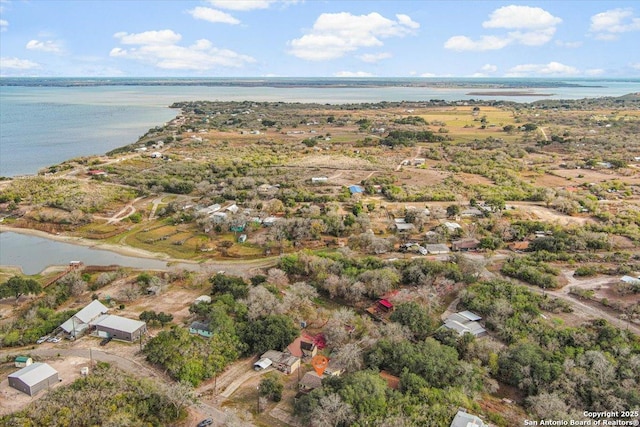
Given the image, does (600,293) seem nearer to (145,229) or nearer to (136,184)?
(145,229)

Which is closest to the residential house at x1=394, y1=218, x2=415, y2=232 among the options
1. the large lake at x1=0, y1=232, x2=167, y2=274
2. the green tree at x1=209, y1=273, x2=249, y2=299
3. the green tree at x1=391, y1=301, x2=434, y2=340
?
the green tree at x1=391, y1=301, x2=434, y2=340

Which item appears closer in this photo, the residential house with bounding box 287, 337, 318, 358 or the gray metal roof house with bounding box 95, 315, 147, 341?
the residential house with bounding box 287, 337, 318, 358

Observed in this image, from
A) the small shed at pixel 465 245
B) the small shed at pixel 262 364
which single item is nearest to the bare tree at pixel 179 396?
the small shed at pixel 262 364

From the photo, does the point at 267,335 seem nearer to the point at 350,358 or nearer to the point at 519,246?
the point at 350,358

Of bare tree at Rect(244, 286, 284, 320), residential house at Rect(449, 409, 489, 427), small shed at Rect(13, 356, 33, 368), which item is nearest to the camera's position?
residential house at Rect(449, 409, 489, 427)

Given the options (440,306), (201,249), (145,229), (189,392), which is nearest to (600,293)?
(440,306)

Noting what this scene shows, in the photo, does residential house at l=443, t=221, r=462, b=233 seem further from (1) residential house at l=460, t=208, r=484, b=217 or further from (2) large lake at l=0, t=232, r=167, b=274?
(2) large lake at l=0, t=232, r=167, b=274

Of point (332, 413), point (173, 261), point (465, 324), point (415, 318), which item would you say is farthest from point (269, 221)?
point (332, 413)
